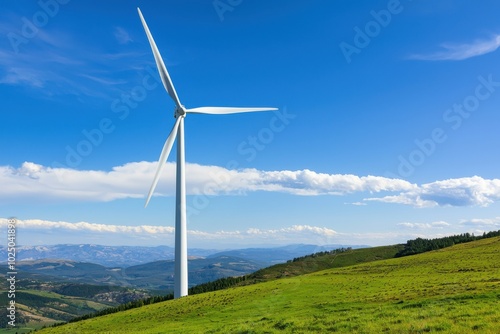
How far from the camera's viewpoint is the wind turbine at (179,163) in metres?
63.0

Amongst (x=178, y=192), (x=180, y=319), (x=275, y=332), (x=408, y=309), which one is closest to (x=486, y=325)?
(x=408, y=309)

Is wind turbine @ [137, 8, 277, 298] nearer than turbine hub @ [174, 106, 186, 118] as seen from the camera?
Yes

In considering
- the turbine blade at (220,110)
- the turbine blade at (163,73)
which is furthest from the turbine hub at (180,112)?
the turbine blade at (220,110)

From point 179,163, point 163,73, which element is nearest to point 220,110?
point 163,73

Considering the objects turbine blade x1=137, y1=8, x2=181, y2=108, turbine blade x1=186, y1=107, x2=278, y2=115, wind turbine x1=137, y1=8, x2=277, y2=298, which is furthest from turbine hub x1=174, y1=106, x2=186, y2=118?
turbine blade x1=186, y1=107, x2=278, y2=115

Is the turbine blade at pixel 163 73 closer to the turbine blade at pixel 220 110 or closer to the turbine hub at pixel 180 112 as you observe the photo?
the turbine hub at pixel 180 112

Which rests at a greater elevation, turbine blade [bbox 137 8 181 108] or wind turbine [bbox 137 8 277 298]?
turbine blade [bbox 137 8 181 108]

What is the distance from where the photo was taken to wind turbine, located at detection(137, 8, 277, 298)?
63.0 m

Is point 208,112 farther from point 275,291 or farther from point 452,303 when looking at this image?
point 452,303

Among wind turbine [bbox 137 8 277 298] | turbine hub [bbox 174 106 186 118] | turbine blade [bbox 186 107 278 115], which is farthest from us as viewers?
turbine blade [bbox 186 107 278 115]

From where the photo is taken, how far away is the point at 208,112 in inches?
2813

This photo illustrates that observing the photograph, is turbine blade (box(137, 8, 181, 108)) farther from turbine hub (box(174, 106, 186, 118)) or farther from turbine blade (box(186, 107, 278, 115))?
turbine blade (box(186, 107, 278, 115))

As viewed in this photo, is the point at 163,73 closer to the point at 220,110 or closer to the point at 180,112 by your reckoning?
the point at 180,112

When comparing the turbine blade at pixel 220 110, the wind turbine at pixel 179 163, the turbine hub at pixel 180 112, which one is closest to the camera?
the wind turbine at pixel 179 163
